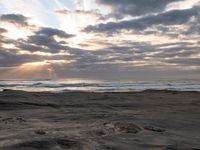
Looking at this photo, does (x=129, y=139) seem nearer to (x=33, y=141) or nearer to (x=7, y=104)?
(x=33, y=141)

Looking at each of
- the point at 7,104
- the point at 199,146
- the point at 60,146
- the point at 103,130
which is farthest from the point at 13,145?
the point at 7,104

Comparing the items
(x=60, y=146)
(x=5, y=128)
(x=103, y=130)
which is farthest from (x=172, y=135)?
(x=5, y=128)

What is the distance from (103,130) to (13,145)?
169 centimetres

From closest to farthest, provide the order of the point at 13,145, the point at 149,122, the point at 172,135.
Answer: the point at 13,145 → the point at 172,135 → the point at 149,122

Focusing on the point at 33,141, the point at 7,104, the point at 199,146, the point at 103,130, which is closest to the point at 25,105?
the point at 7,104

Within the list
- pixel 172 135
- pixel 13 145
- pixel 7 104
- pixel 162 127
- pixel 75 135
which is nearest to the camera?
pixel 13 145

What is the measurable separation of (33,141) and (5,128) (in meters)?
1.38

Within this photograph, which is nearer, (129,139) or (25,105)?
(129,139)

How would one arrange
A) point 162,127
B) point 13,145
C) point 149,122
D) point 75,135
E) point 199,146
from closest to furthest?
point 13,145 < point 199,146 < point 75,135 < point 162,127 < point 149,122

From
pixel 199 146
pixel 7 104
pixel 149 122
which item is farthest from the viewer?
pixel 7 104

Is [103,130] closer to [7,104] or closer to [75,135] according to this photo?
[75,135]

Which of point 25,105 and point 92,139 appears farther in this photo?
point 25,105

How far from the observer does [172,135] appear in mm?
4410

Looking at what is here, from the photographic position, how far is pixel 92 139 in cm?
377
